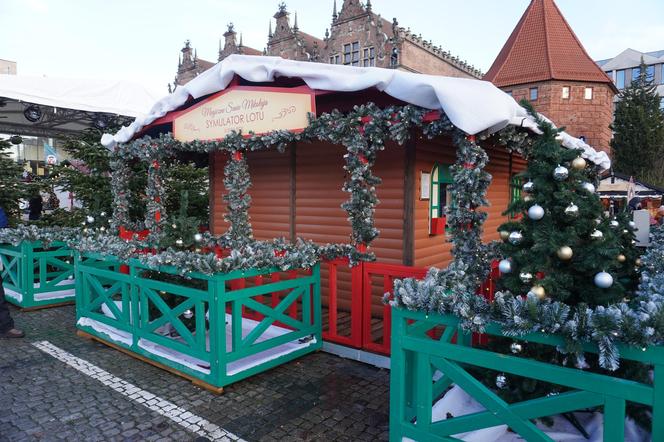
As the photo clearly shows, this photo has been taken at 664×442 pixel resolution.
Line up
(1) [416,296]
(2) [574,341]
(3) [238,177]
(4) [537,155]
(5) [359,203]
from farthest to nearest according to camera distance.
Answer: (3) [238,177], (5) [359,203], (4) [537,155], (1) [416,296], (2) [574,341]

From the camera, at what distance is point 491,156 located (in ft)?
28.0

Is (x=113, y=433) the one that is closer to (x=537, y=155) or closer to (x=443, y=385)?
(x=443, y=385)

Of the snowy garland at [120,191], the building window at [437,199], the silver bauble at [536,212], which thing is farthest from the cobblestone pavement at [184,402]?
the snowy garland at [120,191]

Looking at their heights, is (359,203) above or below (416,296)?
above

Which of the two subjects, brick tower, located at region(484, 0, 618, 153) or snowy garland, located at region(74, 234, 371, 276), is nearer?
snowy garland, located at region(74, 234, 371, 276)

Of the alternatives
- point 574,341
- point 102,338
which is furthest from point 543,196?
point 102,338

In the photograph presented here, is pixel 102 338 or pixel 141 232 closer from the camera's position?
pixel 102 338

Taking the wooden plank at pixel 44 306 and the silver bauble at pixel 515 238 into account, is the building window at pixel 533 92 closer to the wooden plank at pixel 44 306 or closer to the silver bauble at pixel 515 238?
the wooden plank at pixel 44 306

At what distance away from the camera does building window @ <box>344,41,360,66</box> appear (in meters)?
39.8

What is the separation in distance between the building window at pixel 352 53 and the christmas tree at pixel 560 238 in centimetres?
3914

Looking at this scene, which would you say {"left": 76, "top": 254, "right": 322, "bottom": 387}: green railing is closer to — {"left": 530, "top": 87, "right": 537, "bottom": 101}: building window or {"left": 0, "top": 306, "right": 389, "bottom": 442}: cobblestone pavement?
{"left": 0, "top": 306, "right": 389, "bottom": 442}: cobblestone pavement

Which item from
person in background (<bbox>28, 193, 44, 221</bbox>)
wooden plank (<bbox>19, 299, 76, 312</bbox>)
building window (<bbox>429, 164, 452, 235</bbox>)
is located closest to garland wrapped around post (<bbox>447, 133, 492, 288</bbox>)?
building window (<bbox>429, 164, 452, 235</bbox>)

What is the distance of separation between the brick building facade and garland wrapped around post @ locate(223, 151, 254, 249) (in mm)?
33841

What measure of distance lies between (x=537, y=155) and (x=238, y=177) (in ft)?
14.6
